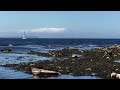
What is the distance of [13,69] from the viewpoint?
11641mm
